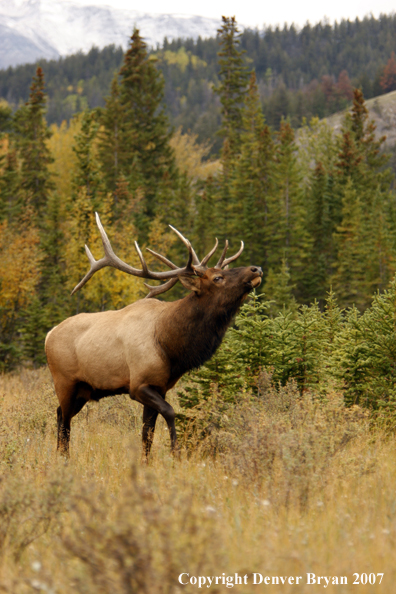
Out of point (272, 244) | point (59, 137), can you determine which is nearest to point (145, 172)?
point (272, 244)

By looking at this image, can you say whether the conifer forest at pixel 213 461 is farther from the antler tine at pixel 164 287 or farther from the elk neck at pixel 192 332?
the antler tine at pixel 164 287

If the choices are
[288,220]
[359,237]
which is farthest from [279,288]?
[288,220]

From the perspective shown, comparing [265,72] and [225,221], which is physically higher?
[265,72]

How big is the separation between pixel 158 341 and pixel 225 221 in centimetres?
3724

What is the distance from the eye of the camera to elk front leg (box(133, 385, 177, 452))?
5.37m

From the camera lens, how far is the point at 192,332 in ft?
18.8

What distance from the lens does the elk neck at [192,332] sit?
5684mm

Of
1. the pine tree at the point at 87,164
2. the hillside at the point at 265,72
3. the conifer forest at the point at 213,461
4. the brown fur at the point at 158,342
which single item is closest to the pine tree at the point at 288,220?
the conifer forest at the point at 213,461

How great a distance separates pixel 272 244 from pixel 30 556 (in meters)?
38.4

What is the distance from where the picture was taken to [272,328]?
735 centimetres

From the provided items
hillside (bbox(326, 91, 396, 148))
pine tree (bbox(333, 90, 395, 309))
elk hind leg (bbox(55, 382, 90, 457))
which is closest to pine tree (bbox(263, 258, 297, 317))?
pine tree (bbox(333, 90, 395, 309))

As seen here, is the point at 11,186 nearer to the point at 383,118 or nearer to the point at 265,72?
the point at 383,118

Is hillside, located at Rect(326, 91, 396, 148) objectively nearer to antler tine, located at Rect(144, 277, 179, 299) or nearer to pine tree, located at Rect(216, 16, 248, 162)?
pine tree, located at Rect(216, 16, 248, 162)

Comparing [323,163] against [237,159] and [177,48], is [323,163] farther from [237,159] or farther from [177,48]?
[177,48]
